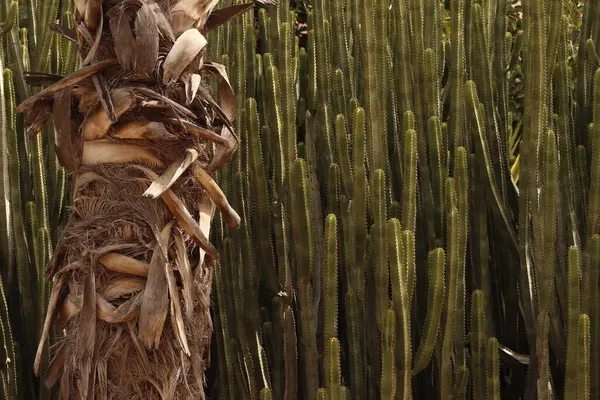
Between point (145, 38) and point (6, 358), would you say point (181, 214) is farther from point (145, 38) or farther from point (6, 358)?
point (6, 358)

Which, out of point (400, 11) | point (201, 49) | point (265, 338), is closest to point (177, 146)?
point (201, 49)

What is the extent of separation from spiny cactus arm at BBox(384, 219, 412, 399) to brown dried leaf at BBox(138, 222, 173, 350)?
454mm

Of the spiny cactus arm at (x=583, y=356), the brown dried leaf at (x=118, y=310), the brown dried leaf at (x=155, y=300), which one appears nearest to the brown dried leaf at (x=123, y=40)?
the brown dried leaf at (x=155, y=300)

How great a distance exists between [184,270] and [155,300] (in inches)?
3.8

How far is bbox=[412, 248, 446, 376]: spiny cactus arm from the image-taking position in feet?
Result: 6.35

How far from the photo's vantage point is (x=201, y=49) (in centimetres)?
174

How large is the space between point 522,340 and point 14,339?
1267 millimetres

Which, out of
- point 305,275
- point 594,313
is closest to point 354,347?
point 305,275

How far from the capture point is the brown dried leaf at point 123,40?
1693 mm

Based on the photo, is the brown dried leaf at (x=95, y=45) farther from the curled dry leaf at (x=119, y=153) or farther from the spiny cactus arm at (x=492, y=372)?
the spiny cactus arm at (x=492, y=372)

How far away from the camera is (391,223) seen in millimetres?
1846

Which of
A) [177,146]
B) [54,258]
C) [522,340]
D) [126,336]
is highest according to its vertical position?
[177,146]

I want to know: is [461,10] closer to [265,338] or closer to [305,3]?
[265,338]

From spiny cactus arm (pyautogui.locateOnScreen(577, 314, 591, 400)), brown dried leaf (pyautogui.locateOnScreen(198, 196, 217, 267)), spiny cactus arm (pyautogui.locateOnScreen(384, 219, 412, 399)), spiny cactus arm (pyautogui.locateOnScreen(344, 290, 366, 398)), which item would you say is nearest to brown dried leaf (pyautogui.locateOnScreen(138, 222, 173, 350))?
brown dried leaf (pyautogui.locateOnScreen(198, 196, 217, 267))
